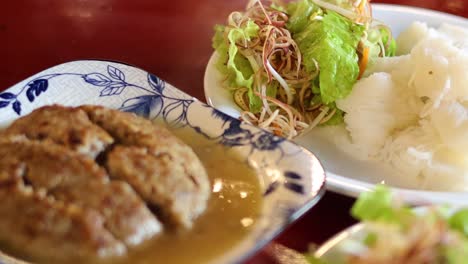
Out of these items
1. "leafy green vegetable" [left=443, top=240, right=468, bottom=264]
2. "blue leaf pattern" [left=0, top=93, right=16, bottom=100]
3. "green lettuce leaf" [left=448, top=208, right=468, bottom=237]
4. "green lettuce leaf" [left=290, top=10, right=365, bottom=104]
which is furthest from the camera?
"green lettuce leaf" [left=290, top=10, right=365, bottom=104]

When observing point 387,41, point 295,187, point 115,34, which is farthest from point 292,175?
point 115,34

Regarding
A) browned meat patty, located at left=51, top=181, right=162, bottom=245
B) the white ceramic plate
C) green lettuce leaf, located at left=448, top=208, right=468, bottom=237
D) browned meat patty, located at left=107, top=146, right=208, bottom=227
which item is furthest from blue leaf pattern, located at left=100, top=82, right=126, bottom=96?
green lettuce leaf, located at left=448, top=208, right=468, bottom=237

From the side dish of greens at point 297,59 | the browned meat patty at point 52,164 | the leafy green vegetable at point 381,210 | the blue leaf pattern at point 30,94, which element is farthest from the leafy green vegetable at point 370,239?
the blue leaf pattern at point 30,94

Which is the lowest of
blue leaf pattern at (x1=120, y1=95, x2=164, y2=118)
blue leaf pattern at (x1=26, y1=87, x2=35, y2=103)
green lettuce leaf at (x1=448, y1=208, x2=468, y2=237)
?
blue leaf pattern at (x1=120, y1=95, x2=164, y2=118)

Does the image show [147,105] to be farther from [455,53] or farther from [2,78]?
[455,53]

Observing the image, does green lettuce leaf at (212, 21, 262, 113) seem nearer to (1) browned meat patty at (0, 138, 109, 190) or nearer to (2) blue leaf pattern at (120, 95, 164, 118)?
(2) blue leaf pattern at (120, 95, 164, 118)
